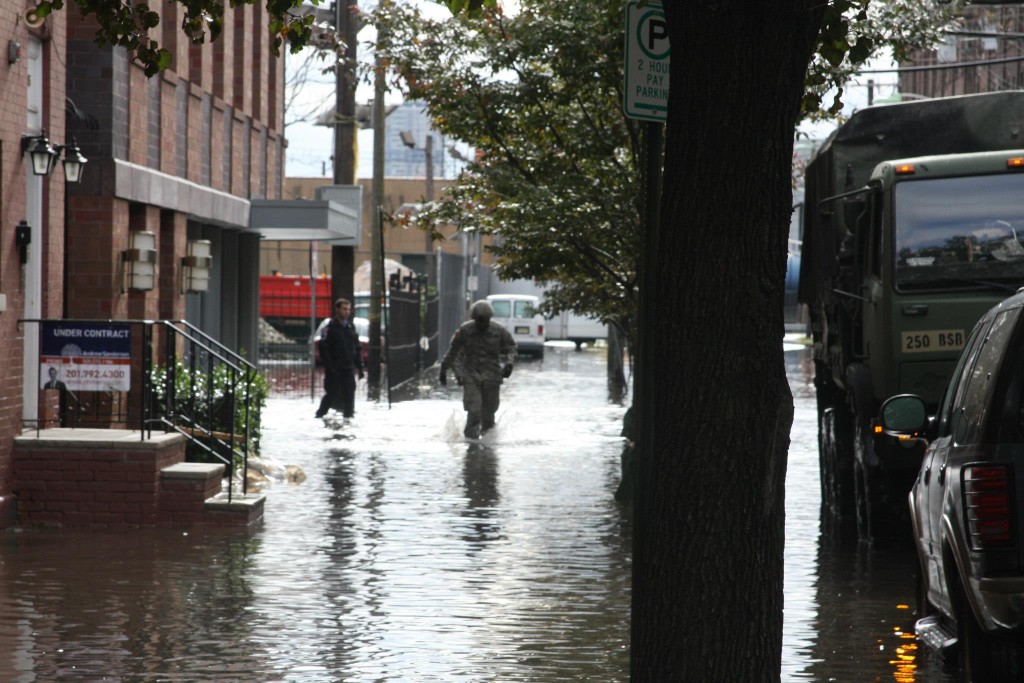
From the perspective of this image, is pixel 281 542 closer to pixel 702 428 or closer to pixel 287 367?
pixel 702 428

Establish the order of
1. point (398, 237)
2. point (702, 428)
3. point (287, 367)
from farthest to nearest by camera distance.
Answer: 1. point (398, 237)
2. point (287, 367)
3. point (702, 428)

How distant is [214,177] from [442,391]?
42.0ft

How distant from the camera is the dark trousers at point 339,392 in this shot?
2422 centimetres

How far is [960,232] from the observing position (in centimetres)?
1176

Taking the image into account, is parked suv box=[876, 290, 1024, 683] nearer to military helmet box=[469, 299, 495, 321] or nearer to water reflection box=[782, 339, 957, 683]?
water reflection box=[782, 339, 957, 683]

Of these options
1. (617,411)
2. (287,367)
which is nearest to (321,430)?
(617,411)

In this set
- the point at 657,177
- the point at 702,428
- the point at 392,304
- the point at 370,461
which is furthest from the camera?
the point at 392,304

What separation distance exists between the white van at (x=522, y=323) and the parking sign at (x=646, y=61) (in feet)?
138

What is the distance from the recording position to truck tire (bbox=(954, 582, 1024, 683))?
662 cm

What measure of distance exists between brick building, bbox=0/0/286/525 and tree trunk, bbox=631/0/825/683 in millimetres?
7656

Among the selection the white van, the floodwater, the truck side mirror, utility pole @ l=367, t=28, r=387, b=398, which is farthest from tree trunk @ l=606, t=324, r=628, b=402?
the truck side mirror

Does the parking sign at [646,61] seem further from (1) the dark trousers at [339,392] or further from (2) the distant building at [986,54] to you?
(2) the distant building at [986,54]

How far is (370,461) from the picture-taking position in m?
18.4

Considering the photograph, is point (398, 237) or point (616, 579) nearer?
point (616, 579)
